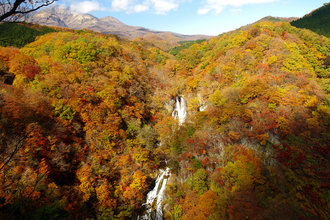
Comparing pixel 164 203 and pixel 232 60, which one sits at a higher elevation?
pixel 232 60

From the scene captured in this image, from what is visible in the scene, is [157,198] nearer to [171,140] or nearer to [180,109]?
[171,140]

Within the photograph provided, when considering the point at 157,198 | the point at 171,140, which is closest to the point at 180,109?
the point at 171,140

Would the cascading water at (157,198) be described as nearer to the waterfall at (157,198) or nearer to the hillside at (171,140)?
the waterfall at (157,198)

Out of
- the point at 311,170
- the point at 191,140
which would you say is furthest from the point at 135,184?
the point at 311,170

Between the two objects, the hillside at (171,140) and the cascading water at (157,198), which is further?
the cascading water at (157,198)

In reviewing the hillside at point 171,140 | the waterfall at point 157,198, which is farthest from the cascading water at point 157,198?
the hillside at point 171,140

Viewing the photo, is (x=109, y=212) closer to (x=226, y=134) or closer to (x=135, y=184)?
(x=135, y=184)

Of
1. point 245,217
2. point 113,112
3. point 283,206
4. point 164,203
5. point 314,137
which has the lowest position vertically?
point 164,203

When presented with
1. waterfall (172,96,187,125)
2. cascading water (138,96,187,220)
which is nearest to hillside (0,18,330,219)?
cascading water (138,96,187,220)
